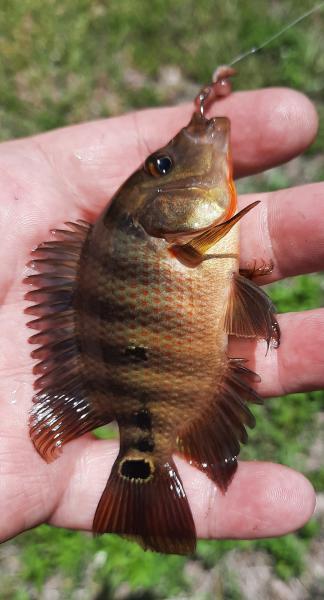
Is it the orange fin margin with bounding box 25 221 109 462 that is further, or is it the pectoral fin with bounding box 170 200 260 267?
the orange fin margin with bounding box 25 221 109 462

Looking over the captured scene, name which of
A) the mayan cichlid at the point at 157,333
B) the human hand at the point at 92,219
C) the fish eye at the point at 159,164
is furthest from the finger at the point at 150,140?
the fish eye at the point at 159,164

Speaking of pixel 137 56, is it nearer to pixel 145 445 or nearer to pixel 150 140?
pixel 150 140

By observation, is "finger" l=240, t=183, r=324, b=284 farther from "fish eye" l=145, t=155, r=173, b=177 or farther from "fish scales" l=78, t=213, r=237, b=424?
"fish eye" l=145, t=155, r=173, b=177

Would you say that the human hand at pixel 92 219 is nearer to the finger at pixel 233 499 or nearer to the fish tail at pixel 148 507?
the finger at pixel 233 499

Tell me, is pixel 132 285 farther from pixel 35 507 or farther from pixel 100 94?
pixel 100 94

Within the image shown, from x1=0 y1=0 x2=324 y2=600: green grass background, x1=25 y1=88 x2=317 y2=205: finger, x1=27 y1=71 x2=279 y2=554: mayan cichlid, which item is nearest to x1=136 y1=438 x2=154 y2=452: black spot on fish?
x1=27 y1=71 x2=279 y2=554: mayan cichlid

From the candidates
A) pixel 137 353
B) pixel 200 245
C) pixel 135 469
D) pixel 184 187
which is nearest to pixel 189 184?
pixel 184 187
